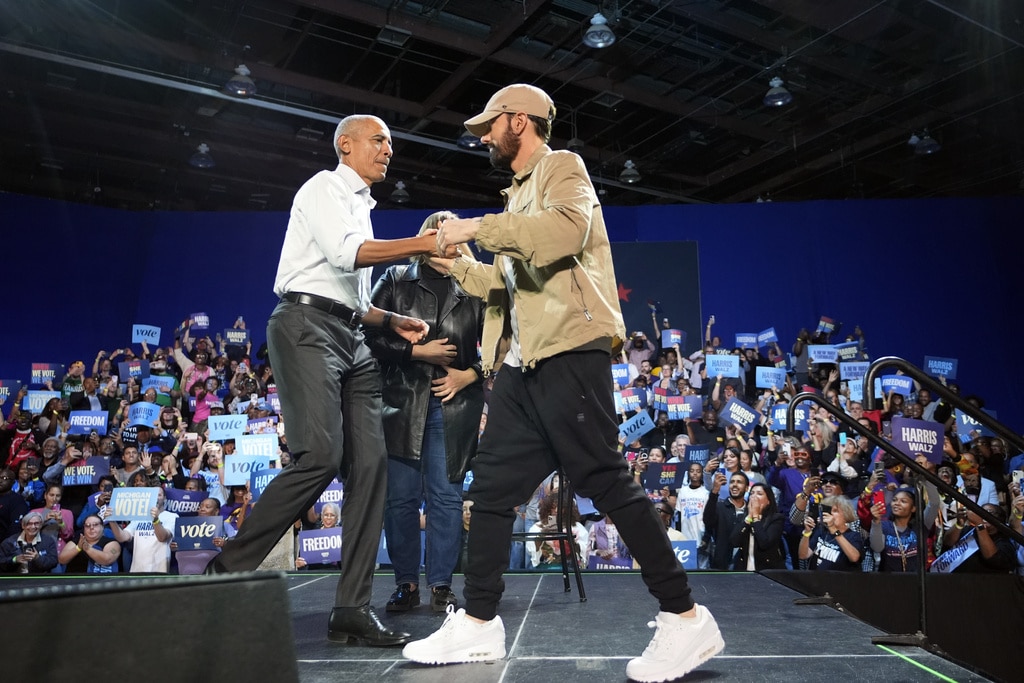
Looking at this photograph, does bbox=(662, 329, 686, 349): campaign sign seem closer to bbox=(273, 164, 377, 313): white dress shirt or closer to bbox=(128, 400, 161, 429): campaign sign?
bbox=(128, 400, 161, 429): campaign sign

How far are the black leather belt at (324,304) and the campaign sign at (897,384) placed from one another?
23.0ft

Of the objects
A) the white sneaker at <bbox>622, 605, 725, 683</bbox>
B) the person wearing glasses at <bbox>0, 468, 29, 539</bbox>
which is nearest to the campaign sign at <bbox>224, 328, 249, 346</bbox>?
the person wearing glasses at <bbox>0, 468, 29, 539</bbox>

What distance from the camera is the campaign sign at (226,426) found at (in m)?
7.01

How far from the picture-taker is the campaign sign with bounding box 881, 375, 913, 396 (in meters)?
7.96

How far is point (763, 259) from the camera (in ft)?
36.8

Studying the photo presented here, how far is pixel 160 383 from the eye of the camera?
8.63m

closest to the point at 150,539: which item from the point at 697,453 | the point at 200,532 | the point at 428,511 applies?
the point at 200,532

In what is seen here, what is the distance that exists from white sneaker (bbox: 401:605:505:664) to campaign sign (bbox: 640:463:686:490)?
4.60m

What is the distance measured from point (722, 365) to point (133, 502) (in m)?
5.75

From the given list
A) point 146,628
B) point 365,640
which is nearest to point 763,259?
point 365,640

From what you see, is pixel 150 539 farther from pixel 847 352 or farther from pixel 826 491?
pixel 847 352

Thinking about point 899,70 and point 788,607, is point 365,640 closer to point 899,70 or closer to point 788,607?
point 788,607

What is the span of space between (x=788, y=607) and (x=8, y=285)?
37.6 feet

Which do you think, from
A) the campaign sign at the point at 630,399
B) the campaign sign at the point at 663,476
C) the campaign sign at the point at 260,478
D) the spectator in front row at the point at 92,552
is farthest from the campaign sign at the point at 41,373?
the campaign sign at the point at 663,476
